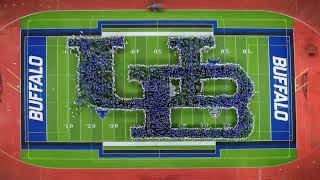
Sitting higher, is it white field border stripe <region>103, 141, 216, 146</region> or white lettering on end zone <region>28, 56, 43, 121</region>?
white lettering on end zone <region>28, 56, 43, 121</region>

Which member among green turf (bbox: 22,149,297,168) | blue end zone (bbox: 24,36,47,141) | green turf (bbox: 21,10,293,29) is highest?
green turf (bbox: 21,10,293,29)

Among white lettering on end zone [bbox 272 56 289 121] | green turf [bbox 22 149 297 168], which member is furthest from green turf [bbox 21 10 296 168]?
white lettering on end zone [bbox 272 56 289 121]

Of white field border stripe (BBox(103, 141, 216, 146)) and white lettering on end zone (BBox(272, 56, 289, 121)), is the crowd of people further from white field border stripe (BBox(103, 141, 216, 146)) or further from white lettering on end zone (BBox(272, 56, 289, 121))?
white lettering on end zone (BBox(272, 56, 289, 121))

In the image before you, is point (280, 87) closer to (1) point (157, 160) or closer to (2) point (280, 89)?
(2) point (280, 89)

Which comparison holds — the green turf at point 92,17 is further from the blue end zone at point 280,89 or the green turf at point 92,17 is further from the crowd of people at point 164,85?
the blue end zone at point 280,89

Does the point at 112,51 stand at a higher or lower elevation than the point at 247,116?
higher

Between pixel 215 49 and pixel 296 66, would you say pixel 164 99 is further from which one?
pixel 296 66

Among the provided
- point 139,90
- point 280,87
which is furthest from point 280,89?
point 139,90
